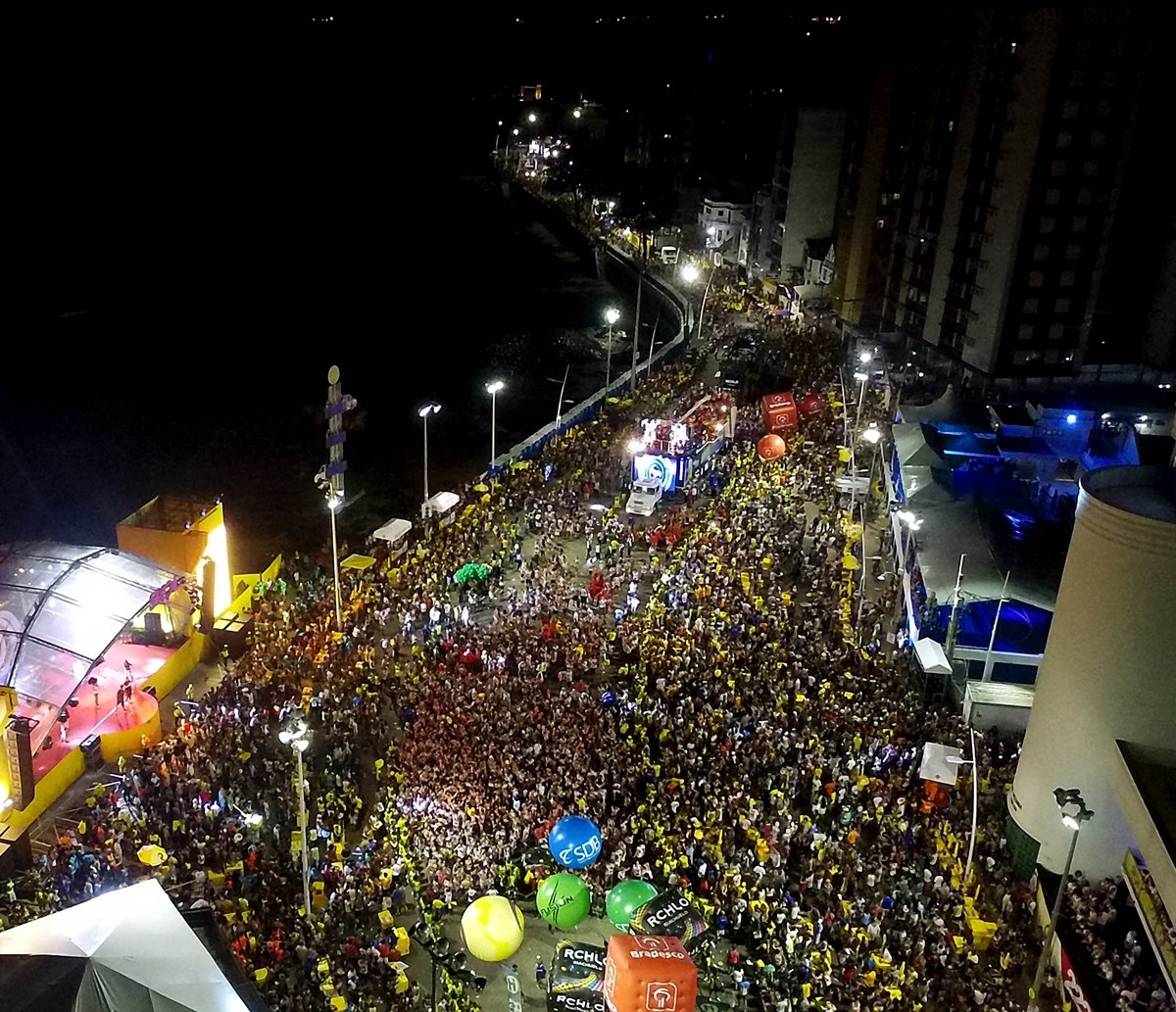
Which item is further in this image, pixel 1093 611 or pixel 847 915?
pixel 1093 611

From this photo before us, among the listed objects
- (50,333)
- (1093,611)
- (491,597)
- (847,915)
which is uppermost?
(1093,611)

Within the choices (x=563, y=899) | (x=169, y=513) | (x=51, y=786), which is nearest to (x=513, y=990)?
(x=563, y=899)

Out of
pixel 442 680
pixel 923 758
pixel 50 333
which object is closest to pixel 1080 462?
pixel 923 758

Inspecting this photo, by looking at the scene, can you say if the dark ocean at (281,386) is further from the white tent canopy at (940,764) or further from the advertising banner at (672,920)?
the white tent canopy at (940,764)

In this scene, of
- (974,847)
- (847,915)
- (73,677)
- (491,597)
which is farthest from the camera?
(491,597)

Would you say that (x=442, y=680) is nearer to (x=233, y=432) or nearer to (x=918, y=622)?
(x=918, y=622)

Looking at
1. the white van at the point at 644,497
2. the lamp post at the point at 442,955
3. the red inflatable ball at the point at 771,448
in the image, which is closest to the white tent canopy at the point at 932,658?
the white van at the point at 644,497

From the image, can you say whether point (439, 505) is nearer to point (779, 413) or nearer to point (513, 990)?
point (779, 413)
